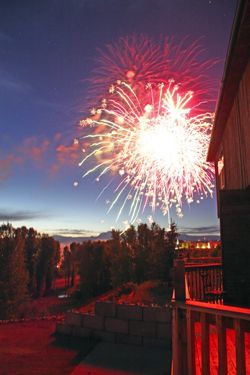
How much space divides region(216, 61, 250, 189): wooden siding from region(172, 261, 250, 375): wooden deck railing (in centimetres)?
348

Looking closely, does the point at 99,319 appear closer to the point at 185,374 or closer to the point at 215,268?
the point at 215,268

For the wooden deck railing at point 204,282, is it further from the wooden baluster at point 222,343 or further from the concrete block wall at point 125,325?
the wooden baluster at point 222,343

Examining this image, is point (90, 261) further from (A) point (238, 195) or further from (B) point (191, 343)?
(B) point (191, 343)

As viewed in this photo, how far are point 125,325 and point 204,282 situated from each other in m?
3.44

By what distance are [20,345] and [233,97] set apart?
1034 cm

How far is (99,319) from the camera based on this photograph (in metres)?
12.2

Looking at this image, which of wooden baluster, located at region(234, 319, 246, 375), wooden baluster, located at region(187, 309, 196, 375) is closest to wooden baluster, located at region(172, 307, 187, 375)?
wooden baluster, located at region(187, 309, 196, 375)

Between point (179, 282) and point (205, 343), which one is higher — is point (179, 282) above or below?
above

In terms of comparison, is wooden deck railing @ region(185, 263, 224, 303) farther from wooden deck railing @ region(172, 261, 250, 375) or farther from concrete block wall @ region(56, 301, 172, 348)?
wooden deck railing @ region(172, 261, 250, 375)

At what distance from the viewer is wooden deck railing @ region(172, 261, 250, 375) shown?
321 centimetres

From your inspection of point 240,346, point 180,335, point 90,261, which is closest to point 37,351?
point 180,335

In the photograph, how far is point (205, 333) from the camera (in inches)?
148

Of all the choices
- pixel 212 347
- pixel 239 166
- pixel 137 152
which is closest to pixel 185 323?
pixel 212 347

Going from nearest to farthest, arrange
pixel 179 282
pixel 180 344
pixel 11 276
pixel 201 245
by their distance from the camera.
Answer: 1. pixel 180 344
2. pixel 179 282
3. pixel 201 245
4. pixel 11 276
